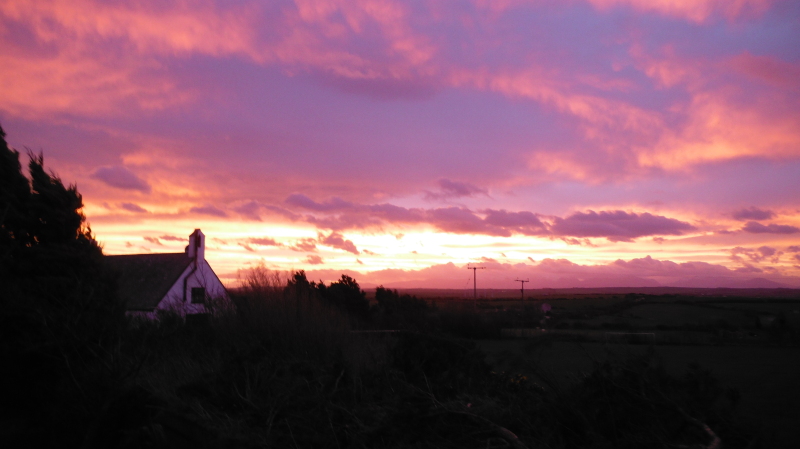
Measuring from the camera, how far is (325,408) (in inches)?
357

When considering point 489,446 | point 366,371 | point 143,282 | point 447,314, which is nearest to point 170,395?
point 366,371

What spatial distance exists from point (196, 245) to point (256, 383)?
23.9m

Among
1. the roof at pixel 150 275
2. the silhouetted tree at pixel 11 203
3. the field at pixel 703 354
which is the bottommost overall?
the field at pixel 703 354

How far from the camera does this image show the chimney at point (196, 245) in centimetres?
3256

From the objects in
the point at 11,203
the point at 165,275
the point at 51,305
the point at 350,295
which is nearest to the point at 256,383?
the point at 51,305

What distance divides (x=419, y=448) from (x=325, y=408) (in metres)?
2.70

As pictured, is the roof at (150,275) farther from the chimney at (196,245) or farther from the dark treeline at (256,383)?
the dark treeline at (256,383)

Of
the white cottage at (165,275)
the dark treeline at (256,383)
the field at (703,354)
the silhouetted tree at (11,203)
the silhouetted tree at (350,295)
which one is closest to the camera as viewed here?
the dark treeline at (256,383)

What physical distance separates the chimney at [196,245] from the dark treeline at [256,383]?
14830mm

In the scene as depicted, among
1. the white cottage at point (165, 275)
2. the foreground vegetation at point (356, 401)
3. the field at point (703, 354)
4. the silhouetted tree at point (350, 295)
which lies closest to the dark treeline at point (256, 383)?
the foreground vegetation at point (356, 401)

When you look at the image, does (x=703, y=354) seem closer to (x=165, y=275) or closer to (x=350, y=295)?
(x=350, y=295)

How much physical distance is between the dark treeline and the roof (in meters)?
12.6

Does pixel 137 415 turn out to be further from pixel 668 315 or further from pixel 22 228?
pixel 668 315

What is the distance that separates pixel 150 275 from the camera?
3125 centimetres
